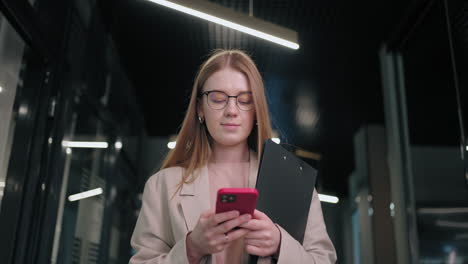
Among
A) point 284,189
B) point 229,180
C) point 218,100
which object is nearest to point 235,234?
point 284,189

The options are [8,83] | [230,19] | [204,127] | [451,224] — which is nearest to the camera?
[204,127]

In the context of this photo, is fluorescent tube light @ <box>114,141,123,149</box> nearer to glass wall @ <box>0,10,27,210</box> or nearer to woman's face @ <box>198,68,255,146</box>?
glass wall @ <box>0,10,27,210</box>

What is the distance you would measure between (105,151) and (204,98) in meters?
3.41

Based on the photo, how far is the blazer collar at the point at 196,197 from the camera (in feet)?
3.93

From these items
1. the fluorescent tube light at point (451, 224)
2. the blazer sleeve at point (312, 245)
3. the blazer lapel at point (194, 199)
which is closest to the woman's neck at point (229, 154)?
the blazer lapel at point (194, 199)

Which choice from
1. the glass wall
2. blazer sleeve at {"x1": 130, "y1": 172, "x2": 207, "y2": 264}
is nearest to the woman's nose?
blazer sleeve at {"x1": 130, "y1": 172, "x2": 207, "y2": 264}

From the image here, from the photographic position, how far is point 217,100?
131 cm

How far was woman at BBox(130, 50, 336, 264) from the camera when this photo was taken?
3.47 feet

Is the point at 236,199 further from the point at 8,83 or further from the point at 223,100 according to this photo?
the point at 8,83

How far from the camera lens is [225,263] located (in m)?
1.17

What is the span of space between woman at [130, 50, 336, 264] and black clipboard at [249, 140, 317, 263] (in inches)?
2.7

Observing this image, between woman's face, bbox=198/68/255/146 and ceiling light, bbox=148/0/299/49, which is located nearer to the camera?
woman's face, bbox=198/68/255/146

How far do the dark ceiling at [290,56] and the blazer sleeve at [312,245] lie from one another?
9.16 feet

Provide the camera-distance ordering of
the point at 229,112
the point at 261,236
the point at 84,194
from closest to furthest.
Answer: the point at 261,236 → the point at 229,112 → the point at 84,194
